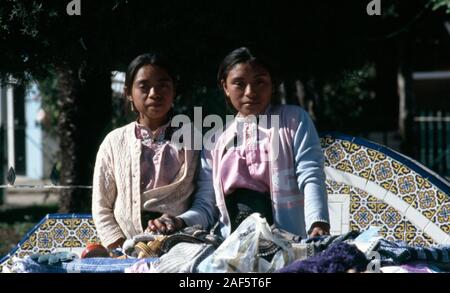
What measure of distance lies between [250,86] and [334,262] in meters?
1.03

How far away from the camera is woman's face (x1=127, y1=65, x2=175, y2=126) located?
375 cm

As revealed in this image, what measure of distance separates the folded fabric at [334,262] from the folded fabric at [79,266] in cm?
70

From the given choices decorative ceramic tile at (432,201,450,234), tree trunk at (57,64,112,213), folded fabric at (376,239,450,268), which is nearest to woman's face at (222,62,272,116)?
folded fabric at (376,239,450,268)

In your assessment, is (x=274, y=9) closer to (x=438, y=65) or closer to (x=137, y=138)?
(x=137, y=138)

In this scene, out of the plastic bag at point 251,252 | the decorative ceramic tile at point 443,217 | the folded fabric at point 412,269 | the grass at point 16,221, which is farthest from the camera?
the grass at point 16,221

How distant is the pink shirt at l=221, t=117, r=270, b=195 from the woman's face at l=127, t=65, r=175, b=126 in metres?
0.39

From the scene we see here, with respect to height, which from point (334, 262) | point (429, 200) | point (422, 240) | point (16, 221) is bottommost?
point (16, 221)

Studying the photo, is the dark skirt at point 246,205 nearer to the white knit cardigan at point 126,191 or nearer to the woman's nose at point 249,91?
the white knit cardigan at point 126,191

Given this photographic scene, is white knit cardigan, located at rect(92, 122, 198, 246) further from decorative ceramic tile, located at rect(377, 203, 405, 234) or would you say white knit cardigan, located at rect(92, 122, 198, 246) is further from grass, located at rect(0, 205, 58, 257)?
grass, located at rect(0, 205, 58, 257)

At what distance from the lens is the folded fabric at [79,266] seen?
338cm

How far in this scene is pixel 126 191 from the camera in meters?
3.79

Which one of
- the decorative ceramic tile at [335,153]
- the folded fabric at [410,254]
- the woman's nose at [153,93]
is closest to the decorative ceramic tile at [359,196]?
the decorative ceramic tile at [335,153]

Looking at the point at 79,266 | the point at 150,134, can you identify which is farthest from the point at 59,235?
the point at 79,266

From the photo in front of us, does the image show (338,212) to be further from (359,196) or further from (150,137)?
(150,137)
